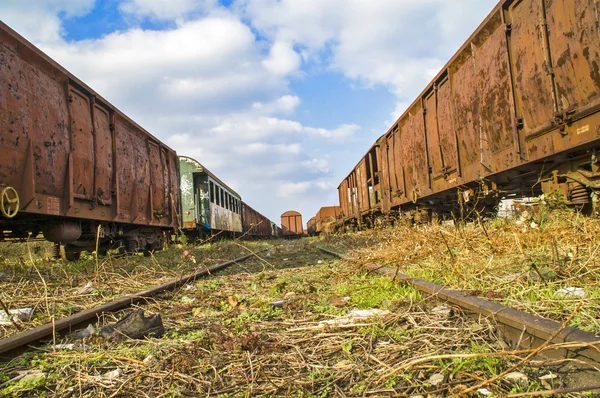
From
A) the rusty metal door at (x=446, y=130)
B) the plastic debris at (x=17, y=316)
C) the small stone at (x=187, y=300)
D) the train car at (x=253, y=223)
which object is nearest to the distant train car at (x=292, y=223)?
the train car at (x=253, y=223)

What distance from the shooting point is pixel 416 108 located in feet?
32.9

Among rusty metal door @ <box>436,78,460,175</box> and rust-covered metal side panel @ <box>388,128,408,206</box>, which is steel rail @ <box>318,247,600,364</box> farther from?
rust-covered metal side panel @ <box>388,128,408,206</box>

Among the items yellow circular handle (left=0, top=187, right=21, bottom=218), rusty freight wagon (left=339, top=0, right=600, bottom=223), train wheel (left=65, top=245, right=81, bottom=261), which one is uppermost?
rusty freight wagon (left=339, top=0, right=600, bottom=223)

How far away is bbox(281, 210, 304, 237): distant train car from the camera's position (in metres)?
47.0

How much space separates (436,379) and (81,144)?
7.22 metres

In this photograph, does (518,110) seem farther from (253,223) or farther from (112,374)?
(253,223)

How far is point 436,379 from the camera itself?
1.79m

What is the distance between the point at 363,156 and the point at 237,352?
567 inches

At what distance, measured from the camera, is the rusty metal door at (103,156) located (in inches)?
309

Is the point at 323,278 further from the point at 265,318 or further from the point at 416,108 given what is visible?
the point at 416,108

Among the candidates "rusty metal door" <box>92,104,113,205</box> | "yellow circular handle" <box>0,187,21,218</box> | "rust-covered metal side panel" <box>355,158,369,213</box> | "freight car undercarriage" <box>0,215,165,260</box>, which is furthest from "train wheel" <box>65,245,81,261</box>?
"rust-covered metal side panel" <box>355,158,369,213</box>

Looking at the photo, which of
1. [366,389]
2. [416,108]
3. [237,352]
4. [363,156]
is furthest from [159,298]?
[363,156]

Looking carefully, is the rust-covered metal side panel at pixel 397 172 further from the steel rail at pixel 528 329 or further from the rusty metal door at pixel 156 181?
the steel rail at pixel 528 329

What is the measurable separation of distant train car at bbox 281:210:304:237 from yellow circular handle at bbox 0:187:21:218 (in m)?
41.3
